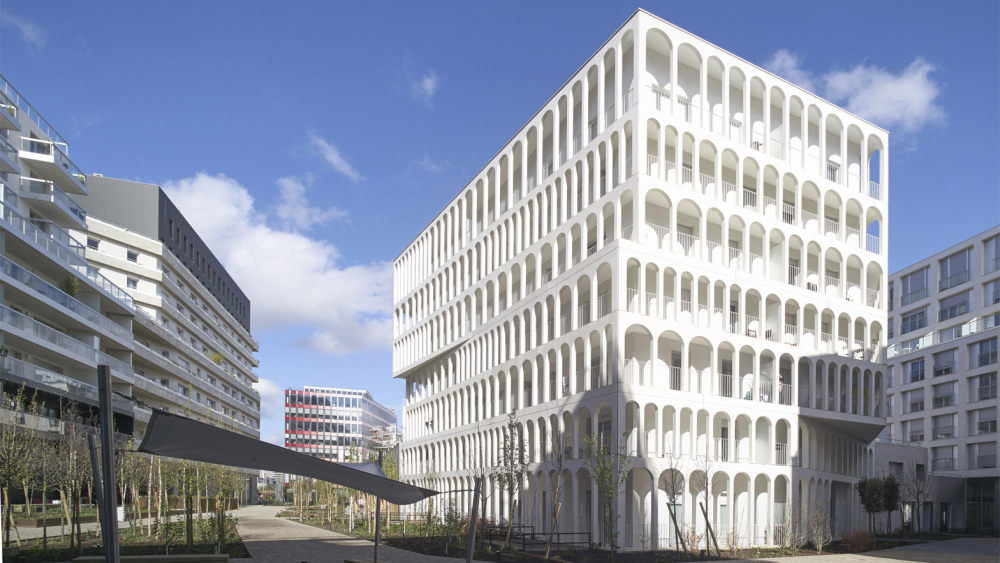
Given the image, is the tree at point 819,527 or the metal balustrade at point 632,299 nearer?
the tree at point 819,527

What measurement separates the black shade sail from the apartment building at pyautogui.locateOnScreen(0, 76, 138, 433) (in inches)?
1236

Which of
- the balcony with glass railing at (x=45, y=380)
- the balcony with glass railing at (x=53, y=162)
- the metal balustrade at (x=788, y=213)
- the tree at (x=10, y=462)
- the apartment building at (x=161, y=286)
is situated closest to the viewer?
the tree at (x=10, y=462)

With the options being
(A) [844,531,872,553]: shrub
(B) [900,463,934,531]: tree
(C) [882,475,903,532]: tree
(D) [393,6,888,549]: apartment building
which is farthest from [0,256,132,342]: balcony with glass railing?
(B) [900,463,934,531]: tree

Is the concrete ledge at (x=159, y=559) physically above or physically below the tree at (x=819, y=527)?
above

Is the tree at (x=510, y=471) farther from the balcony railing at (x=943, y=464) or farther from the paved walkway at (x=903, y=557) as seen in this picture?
the balcony railing at (x=943, y=464)

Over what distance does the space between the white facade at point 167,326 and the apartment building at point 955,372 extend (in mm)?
63565

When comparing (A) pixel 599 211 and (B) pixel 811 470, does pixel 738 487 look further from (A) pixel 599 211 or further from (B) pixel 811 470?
(A) pixel 599 211

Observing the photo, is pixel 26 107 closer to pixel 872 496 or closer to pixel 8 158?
pixel 8 158

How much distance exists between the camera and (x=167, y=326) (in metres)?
72.9

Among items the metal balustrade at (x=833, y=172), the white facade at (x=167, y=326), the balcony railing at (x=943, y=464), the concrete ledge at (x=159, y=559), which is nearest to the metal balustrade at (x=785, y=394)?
the metal balustrade at (x=833, y=172)

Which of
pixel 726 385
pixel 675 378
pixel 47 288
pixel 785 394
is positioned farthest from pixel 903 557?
pixel 47 288

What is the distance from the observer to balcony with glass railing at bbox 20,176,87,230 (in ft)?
156

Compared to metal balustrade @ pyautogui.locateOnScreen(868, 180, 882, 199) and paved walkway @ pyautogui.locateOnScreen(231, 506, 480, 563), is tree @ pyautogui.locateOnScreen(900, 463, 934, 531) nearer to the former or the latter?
metal balustrade @ pyautogui.locateOnScreen(868, 180, 882, 199)

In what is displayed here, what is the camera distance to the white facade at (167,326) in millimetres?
64188
